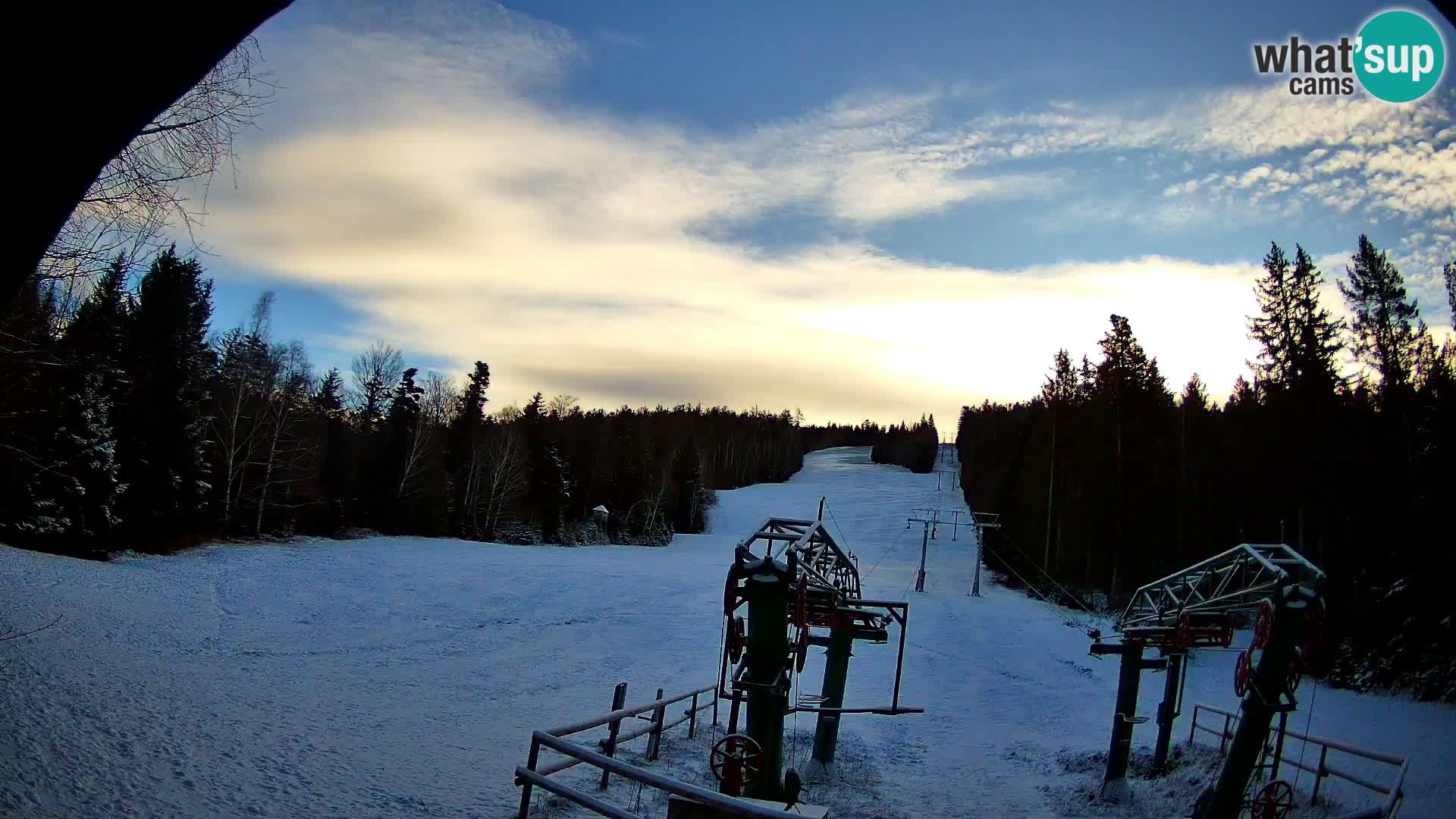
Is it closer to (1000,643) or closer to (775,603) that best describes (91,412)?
(775,603)

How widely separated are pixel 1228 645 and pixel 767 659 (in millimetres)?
10703

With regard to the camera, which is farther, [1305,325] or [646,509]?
[646,509]

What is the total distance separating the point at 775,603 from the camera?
11.9 m

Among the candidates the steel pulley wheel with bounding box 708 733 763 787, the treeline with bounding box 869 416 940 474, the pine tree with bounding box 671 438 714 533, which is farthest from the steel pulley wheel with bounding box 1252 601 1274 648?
the treeline with bounding box 869 416 940 474

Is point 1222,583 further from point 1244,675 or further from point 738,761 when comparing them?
point 738,761

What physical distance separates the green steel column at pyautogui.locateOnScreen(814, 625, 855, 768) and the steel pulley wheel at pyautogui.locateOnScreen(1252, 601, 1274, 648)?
7483mm

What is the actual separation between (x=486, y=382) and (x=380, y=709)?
146 ft

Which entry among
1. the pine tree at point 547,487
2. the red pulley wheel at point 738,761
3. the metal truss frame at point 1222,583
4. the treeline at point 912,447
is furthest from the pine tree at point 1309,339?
the treeline at point 912,447

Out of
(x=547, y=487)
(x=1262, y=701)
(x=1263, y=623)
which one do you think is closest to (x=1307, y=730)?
(x=1263, y=623)

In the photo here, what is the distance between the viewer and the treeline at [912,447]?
122 metres

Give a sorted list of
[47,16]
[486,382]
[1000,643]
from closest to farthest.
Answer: [47,16] → [1000,643] → [486,382]

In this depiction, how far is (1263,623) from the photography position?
1205cm

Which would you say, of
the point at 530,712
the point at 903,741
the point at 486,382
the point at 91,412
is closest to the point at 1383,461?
the point at 903,741

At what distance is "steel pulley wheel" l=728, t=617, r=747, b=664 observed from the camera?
1268cm
